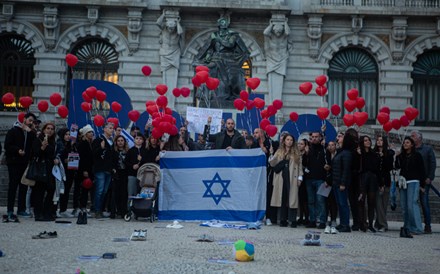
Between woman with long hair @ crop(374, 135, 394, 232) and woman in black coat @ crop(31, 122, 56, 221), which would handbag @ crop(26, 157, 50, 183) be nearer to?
woman in black coat @ crop(31, 122, 56, 221)

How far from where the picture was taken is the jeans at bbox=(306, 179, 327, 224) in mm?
14492

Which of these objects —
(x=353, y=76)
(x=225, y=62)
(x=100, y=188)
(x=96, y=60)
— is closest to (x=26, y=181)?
(x=100, y=188)

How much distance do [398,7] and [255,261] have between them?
21862mm

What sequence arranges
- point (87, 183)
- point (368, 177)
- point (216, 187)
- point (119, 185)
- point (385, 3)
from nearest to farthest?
1. point (368, 177)
2. point (216, 187)
3. point (87, 183)
4. point (119, 185)
5. point (385, 3)

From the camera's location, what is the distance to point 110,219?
49.7 ft

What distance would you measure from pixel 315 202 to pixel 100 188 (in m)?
4.80

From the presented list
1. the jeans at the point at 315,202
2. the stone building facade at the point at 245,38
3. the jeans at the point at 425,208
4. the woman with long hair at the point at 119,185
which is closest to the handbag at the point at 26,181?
the woman with long hair at the point at 119,185

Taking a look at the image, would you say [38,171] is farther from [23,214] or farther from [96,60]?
[96,60]

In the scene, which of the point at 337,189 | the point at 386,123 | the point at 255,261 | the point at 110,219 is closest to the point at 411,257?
the point at 255,261

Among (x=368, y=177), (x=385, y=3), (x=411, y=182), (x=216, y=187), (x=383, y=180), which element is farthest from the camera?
(x=385, y=3)

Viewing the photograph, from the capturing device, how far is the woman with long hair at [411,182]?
14023mm

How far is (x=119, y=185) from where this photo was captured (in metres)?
15.5

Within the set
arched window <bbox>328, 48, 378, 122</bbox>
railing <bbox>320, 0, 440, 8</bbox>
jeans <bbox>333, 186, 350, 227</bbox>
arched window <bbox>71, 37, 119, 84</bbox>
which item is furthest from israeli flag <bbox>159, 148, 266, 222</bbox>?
railing <bbox>320, 0, 440, 8</bbox>

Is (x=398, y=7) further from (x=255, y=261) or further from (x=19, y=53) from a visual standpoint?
(x=255, y=261)
